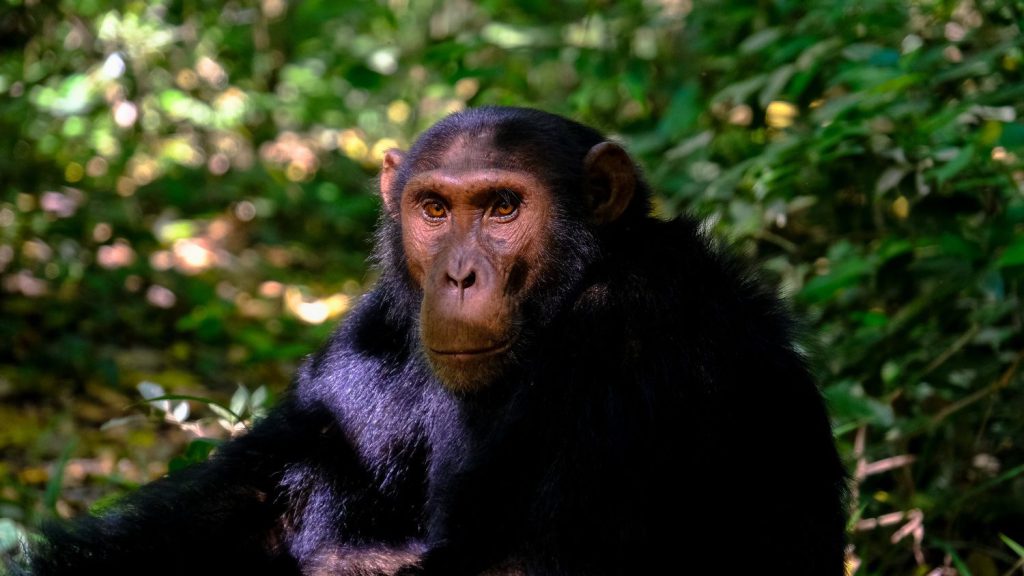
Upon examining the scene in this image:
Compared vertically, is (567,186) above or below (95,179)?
above

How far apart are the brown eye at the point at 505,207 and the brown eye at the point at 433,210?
0.70 ft

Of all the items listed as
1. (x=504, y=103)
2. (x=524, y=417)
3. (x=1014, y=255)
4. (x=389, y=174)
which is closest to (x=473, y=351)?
(x=524, y=417)

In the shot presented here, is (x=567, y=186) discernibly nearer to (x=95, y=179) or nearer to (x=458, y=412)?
(x=458, y=412)

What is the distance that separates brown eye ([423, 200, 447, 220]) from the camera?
14.4ft

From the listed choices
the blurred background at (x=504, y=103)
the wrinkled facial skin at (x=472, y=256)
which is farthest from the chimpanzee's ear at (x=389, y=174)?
the blurred background at (x=504, y=103)

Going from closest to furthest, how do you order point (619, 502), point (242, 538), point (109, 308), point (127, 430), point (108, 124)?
point (619, 502) → point (242, 538) → point (127, 430) → point (109, 308) → point (108, 124)

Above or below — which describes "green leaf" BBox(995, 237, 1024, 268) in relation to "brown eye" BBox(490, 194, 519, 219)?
below

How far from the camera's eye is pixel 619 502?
371cm

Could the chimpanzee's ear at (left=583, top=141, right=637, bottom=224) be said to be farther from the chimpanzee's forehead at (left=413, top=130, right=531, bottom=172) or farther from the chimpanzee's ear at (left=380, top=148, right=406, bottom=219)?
the chimpanzee's ear at (left=380, top=148, right=406, bottom=219)

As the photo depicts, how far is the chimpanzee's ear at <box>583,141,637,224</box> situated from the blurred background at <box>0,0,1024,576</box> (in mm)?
1025

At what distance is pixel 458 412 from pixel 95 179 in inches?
294

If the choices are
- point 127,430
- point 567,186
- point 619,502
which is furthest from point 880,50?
point 127,430

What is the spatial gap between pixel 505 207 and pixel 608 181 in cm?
42

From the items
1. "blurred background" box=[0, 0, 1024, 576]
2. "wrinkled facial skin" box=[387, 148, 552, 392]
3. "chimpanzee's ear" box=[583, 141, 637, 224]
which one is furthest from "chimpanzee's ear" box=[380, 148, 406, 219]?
"blurred background" box=[0, 0, 1024, 576]
